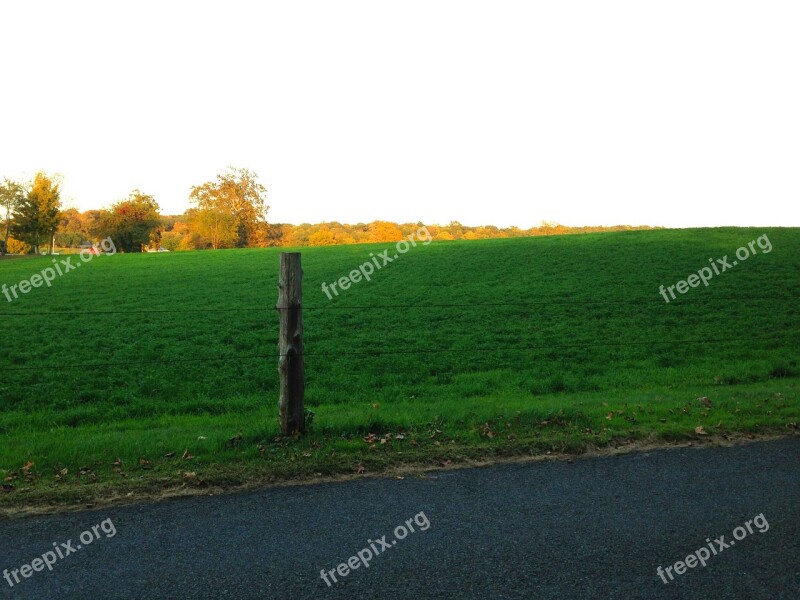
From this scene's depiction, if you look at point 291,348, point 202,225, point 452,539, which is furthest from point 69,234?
point 452,539

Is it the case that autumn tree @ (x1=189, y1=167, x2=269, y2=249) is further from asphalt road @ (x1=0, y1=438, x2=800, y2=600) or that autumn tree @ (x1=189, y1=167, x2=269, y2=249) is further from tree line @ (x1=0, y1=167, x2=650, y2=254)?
asphalt road @ (x1=0, y1=438, x2=800, y2=600)

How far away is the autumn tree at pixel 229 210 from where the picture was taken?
8069 centimetres

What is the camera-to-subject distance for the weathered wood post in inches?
290

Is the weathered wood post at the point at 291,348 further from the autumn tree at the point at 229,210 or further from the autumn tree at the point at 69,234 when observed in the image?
the autumn tree at the point at 69,234

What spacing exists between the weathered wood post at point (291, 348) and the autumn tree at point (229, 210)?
76423 millimetres

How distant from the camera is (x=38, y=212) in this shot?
76.6 metres

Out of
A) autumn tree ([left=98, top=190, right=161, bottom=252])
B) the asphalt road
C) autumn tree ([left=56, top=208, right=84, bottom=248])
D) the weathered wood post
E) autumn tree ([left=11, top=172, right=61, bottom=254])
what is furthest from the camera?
autumn tree ([left=56, top=208, right=84, bottom=248])

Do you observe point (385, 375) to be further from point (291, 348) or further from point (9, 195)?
point (9, 195)

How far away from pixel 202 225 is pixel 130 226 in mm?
10156

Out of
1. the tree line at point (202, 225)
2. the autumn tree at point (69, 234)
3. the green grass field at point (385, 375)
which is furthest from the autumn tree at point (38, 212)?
the green grass field at point (385, 375)

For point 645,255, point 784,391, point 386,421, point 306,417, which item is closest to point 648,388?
point 784,391

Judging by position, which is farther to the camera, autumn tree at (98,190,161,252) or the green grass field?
autumn tree at (98,190,161,252)

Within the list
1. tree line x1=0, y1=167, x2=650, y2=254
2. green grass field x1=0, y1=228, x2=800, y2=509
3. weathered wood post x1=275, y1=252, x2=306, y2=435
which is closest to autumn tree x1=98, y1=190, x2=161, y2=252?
tree line x1=0, y1=167, x2=650, y2=254

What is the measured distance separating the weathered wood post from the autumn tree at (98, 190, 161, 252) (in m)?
82.3
